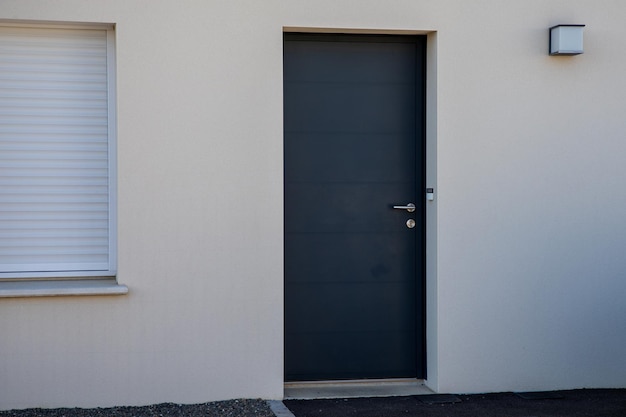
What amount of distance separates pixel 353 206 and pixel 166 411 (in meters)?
1.98

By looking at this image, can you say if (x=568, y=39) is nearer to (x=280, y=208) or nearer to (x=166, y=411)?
(x=280, y=208)

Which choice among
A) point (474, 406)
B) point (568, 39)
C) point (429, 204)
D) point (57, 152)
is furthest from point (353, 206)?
point (57, 152)

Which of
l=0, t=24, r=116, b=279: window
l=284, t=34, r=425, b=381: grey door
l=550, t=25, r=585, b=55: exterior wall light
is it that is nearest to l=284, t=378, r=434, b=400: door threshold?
l=284, t=34, r=425, b=381: grey door

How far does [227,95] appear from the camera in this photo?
20.4 ft

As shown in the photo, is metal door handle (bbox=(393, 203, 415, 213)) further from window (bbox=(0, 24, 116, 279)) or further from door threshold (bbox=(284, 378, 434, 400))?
window (bbox=(0, 24, 116, 279))

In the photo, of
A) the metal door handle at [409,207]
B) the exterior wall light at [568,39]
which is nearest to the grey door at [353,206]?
the metal door handle at [409,207]

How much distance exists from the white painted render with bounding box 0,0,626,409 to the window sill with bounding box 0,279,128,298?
0.07 m

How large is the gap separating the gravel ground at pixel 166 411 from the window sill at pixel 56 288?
2.50 feet

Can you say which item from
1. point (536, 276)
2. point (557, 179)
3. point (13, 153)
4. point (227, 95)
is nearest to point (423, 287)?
point (536, 276)

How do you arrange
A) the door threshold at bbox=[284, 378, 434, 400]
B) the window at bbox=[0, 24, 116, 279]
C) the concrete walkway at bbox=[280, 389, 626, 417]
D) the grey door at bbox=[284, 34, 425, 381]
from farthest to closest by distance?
the grey door at bbox=[284, 34, 425, 381], the door threshold at bbox=[284, 378, 434, 400], the window at bbox=[0, 24, 116, 279], the concrete walkway at bbox=[280, 389, 626, 417]

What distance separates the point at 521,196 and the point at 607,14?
4.94ft

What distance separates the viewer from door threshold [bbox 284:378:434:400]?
6457 millimetres

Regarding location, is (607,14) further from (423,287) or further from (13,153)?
(13,153)

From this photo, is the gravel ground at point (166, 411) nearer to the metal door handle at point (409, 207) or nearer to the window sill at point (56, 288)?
the window sill at point (56, 288)
